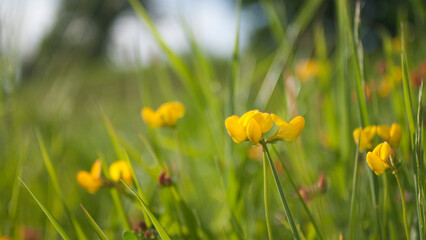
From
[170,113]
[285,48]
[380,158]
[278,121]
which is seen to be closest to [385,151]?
[380,158]

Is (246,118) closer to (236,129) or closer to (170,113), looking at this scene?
(236,129)

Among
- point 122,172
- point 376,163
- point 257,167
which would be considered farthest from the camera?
point 257,167

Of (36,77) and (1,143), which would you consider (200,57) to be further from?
(1,143)

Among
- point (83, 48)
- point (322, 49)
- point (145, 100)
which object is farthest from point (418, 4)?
point (83, 48)

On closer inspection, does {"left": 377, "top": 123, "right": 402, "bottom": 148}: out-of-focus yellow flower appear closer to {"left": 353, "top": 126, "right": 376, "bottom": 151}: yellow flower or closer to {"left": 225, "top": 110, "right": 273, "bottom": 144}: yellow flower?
{"left": 353, "top": 126, "right": 376, "bottom": 151}: yellow flower

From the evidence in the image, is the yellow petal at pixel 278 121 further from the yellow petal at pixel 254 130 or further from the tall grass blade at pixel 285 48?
the tall grass blade at pixel 285 48

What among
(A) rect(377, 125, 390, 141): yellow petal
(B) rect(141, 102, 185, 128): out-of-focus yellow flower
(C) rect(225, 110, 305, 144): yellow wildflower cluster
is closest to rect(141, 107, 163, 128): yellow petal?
(B) rect(141, 102, 185, 128): out-of-focus yellow flower

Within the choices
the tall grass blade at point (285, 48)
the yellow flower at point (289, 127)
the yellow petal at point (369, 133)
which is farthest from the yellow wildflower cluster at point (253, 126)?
the tall grass blade at point (285, 48)
